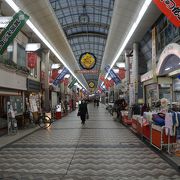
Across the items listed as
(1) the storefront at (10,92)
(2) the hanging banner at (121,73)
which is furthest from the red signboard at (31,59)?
(2) the hanging banner at (121,73)

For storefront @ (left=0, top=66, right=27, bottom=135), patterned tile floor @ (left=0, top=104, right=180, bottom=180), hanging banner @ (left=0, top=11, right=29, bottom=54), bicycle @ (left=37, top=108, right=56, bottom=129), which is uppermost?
hanging banner @ (left=0, top=11, right=29, bottom=54)

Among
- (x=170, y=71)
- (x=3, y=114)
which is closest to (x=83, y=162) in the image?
(x=170, y=71)

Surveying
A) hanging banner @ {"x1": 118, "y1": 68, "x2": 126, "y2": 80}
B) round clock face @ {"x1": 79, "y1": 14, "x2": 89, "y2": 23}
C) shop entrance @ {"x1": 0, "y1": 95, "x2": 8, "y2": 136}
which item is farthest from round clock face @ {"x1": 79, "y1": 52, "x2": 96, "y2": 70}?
shop entrance @ {"x1": 0, "y1": 95, "x2": 8, "y2": 136}

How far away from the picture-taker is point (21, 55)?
62.3 feet

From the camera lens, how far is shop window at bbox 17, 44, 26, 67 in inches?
718

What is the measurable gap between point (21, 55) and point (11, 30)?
862 cm

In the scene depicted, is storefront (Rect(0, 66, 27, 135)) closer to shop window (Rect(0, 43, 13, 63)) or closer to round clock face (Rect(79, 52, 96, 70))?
shop window (Rect(0, 43, 13, 63))

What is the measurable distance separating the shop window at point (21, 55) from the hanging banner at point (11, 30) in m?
7.75

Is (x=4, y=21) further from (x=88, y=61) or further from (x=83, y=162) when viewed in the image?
(x=88, y=61)

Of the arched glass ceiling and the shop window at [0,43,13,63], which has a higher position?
the arched glass ceiling

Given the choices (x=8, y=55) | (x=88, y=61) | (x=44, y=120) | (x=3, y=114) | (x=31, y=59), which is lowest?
(x=44, y=120)

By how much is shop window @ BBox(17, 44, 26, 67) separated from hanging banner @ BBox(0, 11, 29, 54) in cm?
775

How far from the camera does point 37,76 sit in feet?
77.8

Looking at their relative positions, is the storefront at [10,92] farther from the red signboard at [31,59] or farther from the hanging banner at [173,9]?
the hanging banner at [173,9]
